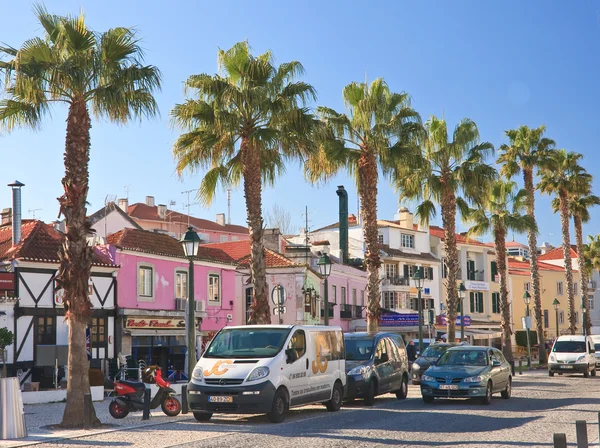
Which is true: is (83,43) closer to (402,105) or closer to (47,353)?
(47,353)

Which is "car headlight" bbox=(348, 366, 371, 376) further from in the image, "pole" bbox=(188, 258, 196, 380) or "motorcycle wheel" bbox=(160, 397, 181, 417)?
"motorcycle wheel" bbox=(160, 397, 181, 417)

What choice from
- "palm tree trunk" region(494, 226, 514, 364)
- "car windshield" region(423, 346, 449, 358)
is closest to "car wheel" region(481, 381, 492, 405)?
"car windshield" region(423, 346, 449, 358)

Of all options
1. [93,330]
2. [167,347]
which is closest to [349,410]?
[93,330]

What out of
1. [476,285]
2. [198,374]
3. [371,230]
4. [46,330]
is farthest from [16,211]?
[476,285]

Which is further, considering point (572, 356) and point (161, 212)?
point (161, 212)

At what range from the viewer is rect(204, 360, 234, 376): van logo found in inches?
679

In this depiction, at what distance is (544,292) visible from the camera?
87.1 meters

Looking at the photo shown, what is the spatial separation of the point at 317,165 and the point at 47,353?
37.8 feet

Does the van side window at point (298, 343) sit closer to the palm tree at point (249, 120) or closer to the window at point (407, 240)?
the palm tree at point (249, 120)

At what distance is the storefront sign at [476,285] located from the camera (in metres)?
74.5

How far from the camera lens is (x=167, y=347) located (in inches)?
1531

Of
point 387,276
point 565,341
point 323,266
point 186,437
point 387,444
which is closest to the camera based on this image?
point 387,444

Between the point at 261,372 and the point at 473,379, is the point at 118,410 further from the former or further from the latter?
the point at 473,379

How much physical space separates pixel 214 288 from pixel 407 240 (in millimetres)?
31451
